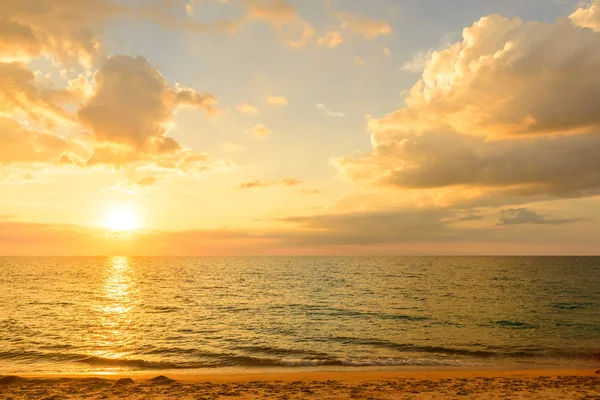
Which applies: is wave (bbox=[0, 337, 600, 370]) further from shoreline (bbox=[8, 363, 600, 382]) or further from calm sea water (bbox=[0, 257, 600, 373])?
shoreline (bbox=[8, 363, 600, 382])

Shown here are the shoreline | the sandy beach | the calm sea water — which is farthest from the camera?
the calm sea water

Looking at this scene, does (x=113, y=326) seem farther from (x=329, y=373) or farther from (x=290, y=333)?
(x=329, y=373)

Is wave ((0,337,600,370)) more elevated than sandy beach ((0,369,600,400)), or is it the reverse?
sandy beach ((0,369,600,400))

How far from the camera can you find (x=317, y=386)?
21.0 meters

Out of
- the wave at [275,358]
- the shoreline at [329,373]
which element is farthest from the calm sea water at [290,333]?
the shoreline at [329,373]

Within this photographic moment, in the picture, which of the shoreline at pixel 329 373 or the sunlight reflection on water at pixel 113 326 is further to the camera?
the sunlight reflection on water at pixel 113 326

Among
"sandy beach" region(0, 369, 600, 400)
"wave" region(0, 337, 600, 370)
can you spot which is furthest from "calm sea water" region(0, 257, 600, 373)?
"sandy beach" region(0, 369, 600, 400)

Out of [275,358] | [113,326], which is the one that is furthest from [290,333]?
[113,326]

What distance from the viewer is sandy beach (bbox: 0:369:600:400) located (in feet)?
62.4

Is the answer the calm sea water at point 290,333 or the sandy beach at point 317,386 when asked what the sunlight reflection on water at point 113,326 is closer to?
the calm sea water at point 290,333

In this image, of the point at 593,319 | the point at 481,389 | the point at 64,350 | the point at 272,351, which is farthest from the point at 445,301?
the point at 64,350

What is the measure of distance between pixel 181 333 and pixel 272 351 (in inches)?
456

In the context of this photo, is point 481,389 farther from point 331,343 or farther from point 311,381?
point 331,343

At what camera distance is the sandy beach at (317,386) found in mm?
19016
